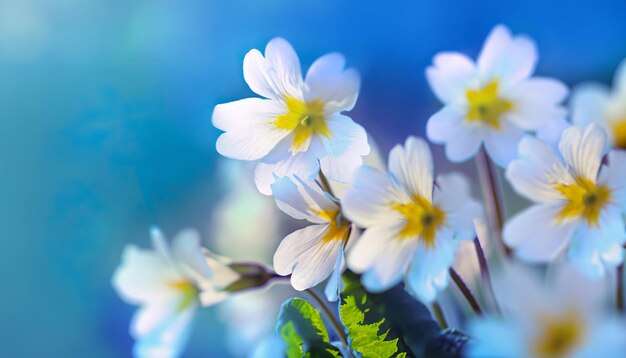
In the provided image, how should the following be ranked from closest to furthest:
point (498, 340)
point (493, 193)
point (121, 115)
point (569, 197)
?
point (498, 340) → point (569, 197) → point (493, 193) → point (121, 115)

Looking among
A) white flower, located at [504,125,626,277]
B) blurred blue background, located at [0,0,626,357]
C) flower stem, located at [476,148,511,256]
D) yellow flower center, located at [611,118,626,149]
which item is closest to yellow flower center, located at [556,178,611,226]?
white flower, located at [504,125,626,277]

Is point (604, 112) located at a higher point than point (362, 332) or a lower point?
higher

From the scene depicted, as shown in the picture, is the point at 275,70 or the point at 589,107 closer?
the point at 275,70

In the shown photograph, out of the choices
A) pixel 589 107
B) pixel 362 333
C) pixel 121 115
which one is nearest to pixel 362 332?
pixel 362 333

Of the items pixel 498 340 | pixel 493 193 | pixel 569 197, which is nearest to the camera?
pixel 498 340

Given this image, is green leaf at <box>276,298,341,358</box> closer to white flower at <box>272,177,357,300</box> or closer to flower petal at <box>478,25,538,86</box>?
white flower at <box>272,177,357,300</box>

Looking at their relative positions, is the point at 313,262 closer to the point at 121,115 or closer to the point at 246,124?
the point at 246,124

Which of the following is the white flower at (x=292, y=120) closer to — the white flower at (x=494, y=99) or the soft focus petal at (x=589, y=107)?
the white flower at (x=494, y=99)

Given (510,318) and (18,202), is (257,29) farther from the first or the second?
(510,318)
